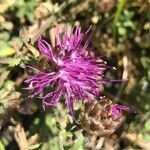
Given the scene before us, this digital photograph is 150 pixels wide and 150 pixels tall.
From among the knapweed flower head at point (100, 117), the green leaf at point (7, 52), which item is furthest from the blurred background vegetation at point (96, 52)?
the knapweed flower head at point (100, 117)

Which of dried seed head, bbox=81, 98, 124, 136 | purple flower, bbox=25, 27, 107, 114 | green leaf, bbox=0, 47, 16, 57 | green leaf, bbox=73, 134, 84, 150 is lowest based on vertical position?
green leaf, bbox=73, 134, 84, 150

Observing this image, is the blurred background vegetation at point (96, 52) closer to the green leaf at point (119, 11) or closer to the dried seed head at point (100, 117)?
the green leaf at point (119, 11)

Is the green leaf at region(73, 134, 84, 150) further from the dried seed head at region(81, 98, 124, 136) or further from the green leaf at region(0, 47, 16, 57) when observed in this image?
the green leaf at region(0, 47, 16, 57)

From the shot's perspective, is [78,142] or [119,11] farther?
[119,11]

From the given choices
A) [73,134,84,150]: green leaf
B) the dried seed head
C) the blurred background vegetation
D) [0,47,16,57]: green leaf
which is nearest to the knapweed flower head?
the dried seed head

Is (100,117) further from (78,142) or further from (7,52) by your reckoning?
(7,52)

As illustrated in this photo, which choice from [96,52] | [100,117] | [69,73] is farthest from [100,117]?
[96,52]
